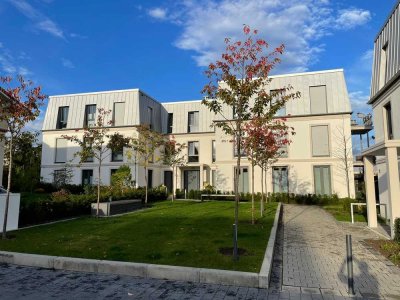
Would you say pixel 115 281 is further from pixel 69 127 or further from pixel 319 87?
pixel 69 127

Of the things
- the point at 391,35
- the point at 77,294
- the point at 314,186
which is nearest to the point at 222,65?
the point at 77,294

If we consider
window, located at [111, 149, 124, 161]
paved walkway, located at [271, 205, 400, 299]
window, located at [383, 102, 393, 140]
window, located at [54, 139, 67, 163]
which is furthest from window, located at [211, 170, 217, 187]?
paved walkway, located at [271, 205, 400, 299]

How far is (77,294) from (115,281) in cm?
78

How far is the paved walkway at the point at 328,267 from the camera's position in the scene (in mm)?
5328

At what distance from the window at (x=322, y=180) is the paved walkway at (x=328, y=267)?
526 inches

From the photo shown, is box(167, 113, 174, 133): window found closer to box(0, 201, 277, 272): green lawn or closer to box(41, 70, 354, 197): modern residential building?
box(41, 70, 354, 197): modern residential building

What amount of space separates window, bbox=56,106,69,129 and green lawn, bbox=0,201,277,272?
20.4 m

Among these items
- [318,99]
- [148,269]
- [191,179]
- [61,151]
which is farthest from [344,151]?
[61,151]

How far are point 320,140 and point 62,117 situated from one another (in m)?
23.3

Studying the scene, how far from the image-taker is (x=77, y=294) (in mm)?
4980

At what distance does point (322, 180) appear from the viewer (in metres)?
24.0

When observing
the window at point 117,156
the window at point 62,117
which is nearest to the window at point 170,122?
the window at point 117,156

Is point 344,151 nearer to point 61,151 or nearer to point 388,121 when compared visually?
point 388,121

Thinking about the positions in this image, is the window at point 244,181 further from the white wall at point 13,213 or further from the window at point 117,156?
the white wall at point 13,213
